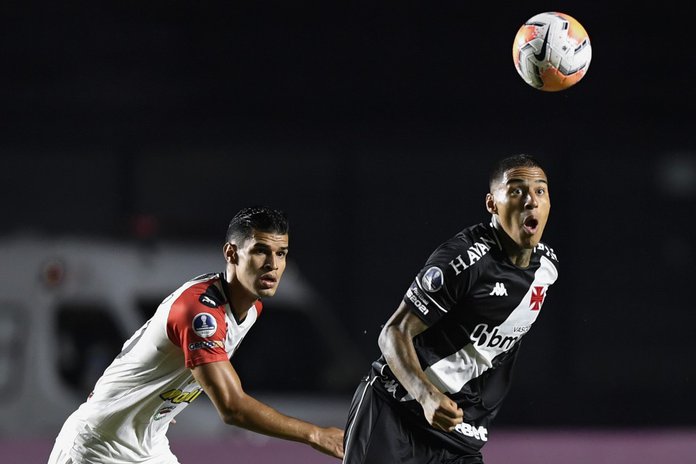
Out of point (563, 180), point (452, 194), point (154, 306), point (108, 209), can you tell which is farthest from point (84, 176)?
point (563, 180)

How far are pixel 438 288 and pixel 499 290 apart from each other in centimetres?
28

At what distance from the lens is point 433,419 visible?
3441 millimetres

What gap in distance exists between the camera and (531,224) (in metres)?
3.90

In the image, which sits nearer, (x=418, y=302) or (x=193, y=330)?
(x=193, y=330)

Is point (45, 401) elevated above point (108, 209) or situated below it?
below

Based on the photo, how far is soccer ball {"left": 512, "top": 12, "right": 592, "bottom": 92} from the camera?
464cm

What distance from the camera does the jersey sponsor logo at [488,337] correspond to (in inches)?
153

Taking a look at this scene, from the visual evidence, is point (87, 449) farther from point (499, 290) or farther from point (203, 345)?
point (499, 290)

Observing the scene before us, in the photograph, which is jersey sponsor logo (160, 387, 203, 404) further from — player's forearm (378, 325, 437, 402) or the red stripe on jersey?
player's forearm (378, 325, 437, 402)

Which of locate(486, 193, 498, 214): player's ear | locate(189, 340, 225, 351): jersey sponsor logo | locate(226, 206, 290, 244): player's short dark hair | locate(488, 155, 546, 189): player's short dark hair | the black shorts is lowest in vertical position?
the black shorts

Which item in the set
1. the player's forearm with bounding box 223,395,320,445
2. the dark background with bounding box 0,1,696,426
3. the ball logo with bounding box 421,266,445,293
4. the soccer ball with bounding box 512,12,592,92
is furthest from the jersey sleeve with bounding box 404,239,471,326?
the dark background with bounding box 0,1,696,426

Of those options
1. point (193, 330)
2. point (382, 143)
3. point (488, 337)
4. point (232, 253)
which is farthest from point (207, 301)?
point (382, 143)

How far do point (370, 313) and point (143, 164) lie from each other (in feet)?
9.70

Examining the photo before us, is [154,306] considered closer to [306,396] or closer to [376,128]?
[306,396]
